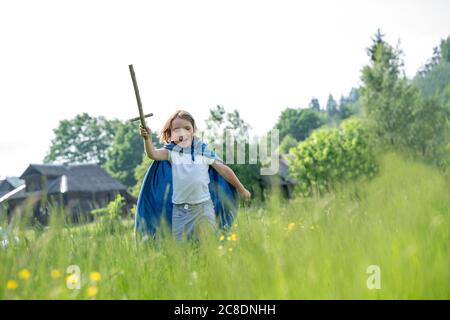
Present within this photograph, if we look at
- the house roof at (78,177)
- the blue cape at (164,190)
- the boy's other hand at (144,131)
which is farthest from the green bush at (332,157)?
the boy's other hand at (144,131)

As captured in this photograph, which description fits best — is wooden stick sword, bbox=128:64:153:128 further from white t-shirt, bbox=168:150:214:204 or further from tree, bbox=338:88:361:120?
tree, bbox=338:88:361:120

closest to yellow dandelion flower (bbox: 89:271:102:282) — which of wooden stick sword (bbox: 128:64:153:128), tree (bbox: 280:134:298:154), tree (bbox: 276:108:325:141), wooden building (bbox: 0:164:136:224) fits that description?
wooden stick sword (bbox: 128:64:153:128)

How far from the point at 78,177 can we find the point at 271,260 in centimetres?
4913

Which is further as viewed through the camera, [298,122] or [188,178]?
[298,122]

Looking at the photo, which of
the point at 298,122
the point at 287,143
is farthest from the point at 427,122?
the point at 298,122

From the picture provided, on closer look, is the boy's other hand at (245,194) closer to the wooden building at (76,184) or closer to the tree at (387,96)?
the tree at (387,96)

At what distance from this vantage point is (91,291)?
6.90 ft

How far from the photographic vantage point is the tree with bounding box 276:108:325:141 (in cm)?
9206

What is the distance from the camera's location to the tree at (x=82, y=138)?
72.4 metres

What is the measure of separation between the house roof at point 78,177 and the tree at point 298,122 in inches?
1749

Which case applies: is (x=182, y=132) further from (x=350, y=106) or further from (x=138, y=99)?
(x=350, y=106)

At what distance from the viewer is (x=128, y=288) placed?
2.48 meters
